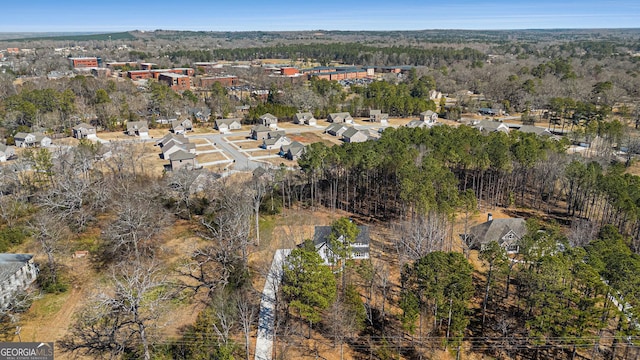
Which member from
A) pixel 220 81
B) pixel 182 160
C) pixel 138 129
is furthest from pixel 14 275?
pixel 220 81

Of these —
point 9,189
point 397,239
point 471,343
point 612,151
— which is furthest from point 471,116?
point 9,189

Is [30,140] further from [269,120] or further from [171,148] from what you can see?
[269,120]

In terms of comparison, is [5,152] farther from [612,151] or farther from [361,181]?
[612,151]

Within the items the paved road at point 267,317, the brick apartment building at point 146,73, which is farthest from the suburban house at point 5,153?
Answer: the brick apartment building at point 146,73

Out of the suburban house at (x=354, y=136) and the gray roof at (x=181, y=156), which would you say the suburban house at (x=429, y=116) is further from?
the gray roof at (x=181, y=156)

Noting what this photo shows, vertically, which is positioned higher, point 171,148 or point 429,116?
point 429,116

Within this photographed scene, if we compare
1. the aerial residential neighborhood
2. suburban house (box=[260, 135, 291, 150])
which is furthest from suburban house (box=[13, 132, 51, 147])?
suburban house (box=[260, 135, 291, 150])

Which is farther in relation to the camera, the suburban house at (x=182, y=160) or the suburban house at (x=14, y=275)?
the suburban house at (x=182, y=160)
